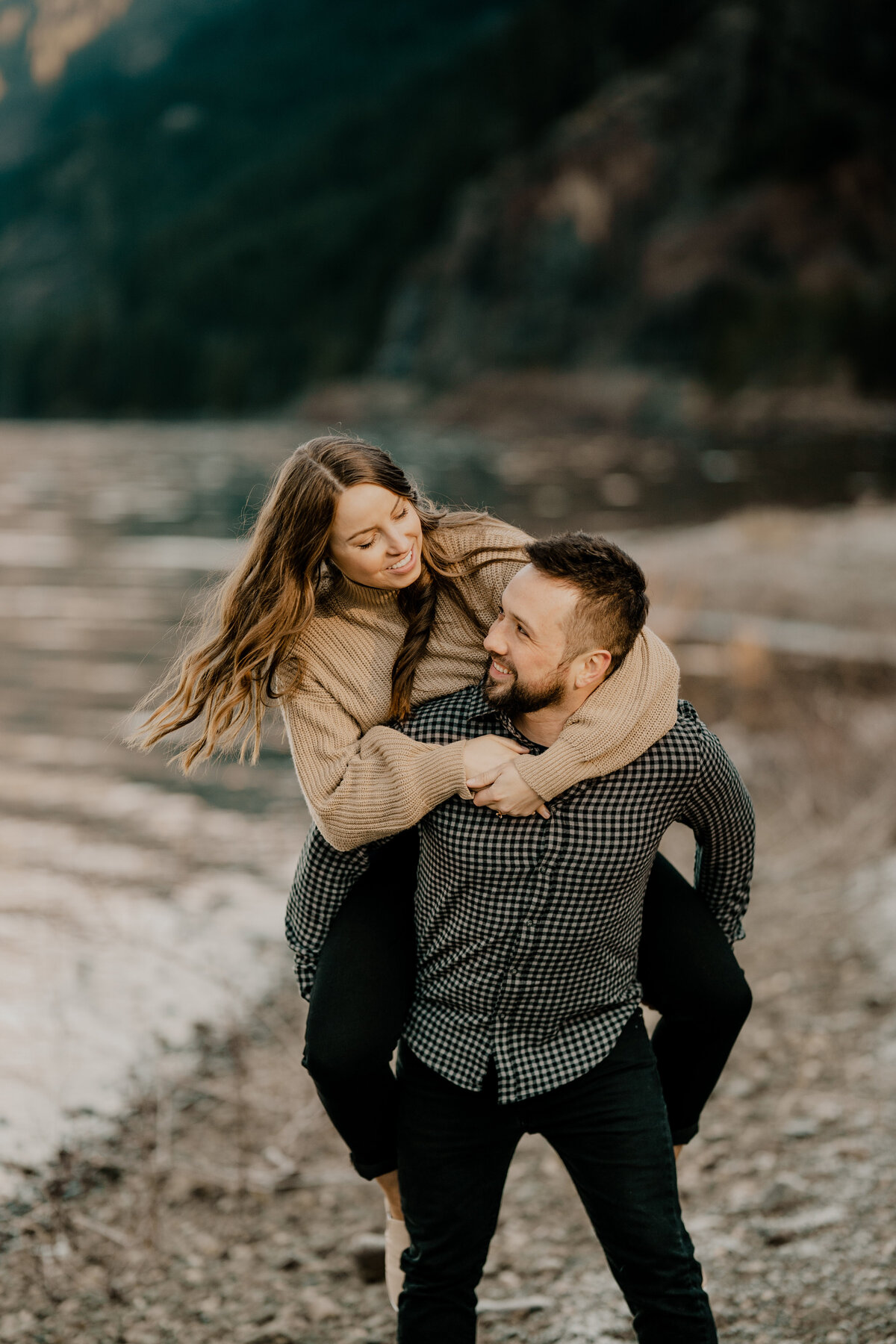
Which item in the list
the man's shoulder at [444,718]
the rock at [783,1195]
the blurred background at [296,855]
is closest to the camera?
the man's shoulder at [444,718]

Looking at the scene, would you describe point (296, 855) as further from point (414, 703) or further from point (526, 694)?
point (526, 694)

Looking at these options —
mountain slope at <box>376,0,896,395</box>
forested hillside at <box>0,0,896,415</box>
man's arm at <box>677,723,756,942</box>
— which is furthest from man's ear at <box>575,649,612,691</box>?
mountain slope at <box>376,0,896,395</box>

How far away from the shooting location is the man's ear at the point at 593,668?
7.89ft

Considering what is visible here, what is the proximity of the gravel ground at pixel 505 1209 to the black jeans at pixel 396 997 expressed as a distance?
2.73 feet

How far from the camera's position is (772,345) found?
63844mm

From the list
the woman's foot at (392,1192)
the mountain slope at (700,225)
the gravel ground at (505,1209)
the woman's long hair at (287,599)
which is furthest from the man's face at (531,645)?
the mountain slope at (700,225)

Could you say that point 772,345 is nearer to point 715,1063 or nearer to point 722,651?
point 722,651

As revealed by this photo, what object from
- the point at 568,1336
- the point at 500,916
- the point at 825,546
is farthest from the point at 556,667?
the point at 825,546

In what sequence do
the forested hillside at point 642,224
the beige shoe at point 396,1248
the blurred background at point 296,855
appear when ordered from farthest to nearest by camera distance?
1. the forested hillside at point 642,224
2. the blurred background at point 296,855
3. the beige shoe at point 396,1248

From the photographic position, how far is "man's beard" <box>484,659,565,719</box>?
2.42m

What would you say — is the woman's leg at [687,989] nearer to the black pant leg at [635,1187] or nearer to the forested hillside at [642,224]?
the black pant leg at [635,1187]

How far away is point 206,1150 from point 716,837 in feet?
8.49

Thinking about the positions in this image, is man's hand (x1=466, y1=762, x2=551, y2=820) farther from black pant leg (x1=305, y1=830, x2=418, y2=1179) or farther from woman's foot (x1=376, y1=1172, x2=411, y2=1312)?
woman's foot (x1=376, y1=1172, x2=411, y2=1312)

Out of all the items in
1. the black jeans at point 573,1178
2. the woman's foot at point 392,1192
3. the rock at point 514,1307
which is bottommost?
Result: the rock at point 514,1307
